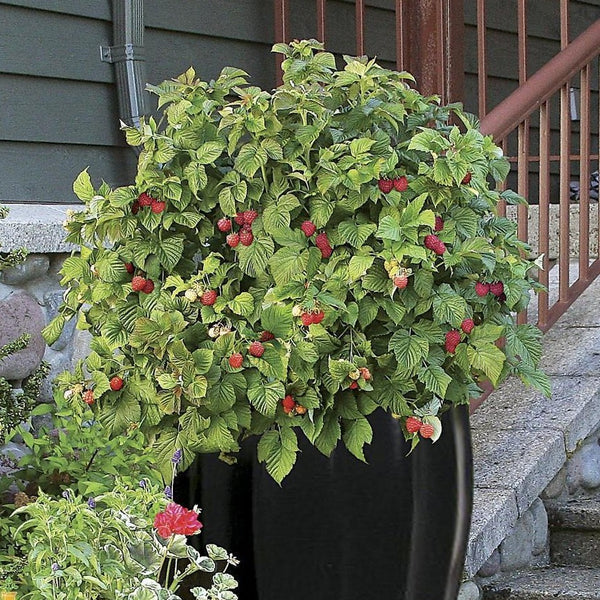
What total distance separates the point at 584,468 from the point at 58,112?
1.72 metres

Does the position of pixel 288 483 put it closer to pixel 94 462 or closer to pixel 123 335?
pixel 123 335

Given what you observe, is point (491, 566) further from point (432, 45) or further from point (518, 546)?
point (432, 45)

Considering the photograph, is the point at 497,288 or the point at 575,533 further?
the point at 575,533

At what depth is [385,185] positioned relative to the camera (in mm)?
2043

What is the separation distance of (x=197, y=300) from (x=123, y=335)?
6.0 inches

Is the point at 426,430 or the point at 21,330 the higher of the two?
the point at 21,330

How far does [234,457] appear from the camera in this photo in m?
2.10

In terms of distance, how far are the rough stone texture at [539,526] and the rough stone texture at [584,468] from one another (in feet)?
0.45

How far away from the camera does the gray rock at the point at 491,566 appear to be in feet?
9.39

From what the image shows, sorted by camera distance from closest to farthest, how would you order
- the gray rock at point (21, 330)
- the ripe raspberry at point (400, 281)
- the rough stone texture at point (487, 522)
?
the ripe raspberry at point (400, 281) → the rough stone texture at point (487, 522) → the gray rock at point (21, 330)

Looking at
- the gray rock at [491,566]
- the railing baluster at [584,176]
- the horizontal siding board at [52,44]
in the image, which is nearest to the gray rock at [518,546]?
the gray rock at [491,566]

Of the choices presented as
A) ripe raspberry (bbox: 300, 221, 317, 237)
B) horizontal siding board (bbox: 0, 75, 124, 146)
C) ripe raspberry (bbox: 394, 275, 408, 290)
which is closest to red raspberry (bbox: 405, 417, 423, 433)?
ripe raspberry (bbox: 394, 275, 408, 290)

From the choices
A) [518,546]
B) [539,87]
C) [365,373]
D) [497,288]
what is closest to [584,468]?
[518,546]

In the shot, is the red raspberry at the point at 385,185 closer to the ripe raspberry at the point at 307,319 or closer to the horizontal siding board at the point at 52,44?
the ripe raspberry at the point at 307,319
